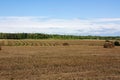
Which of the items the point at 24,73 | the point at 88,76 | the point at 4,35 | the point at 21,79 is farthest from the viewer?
the point at 4,35

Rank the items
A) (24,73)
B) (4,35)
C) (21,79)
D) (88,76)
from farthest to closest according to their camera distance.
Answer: (4,35), (24,73), (88,76), (21,79)

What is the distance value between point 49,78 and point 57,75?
1102 millimetres

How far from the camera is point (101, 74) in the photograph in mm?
18469

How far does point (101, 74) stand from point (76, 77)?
194 cm

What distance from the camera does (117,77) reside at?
17359mm

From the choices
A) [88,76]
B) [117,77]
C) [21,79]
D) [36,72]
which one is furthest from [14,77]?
[117,77]

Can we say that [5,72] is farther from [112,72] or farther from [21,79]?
[112,72]

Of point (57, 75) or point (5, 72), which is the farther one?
point (5, 72)

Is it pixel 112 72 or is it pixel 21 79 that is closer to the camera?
pixel 21 79

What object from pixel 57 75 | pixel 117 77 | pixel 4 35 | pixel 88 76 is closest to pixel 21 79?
pixel 57 75

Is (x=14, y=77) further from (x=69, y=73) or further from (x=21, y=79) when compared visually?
(x=69, y=73)

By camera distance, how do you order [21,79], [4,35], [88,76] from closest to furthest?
[21,79] → [88,76] → [4,35]

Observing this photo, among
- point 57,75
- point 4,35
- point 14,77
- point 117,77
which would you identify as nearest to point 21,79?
point 14,77

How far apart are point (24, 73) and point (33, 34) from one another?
355ft
